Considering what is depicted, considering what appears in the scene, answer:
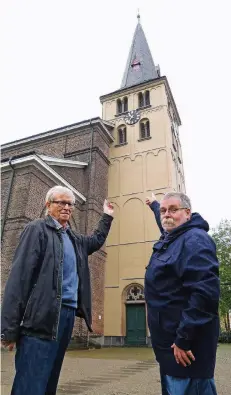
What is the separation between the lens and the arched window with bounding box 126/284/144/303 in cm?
1822

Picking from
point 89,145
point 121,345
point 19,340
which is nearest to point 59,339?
point 19,340

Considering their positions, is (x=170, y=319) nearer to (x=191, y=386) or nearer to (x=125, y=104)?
(x=191, y=386)

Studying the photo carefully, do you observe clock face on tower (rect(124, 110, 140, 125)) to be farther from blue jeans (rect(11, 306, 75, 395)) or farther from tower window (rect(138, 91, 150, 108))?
blue jeans (rect(11, 306, 75, 395))

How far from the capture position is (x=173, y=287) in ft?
7.11

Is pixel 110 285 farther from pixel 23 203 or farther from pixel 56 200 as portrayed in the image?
pixel 56 200

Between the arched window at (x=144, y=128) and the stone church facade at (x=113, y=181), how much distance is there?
3.1 inches

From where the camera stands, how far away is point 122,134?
23344 mm

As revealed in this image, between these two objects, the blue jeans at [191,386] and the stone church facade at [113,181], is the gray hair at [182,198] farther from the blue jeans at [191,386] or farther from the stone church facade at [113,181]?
the stone church facade at [113,181]

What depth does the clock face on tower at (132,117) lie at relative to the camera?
2314 cm

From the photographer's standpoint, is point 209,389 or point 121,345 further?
point 121,345

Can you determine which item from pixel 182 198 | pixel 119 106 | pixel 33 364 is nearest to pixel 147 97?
pixel 119 106

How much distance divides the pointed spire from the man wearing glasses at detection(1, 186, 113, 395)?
25.2m

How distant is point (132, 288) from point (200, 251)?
56.5 feet

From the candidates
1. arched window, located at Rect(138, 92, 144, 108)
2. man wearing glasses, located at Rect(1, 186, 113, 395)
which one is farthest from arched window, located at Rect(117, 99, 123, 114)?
man wearing glasses, located at Rect(1, 186, 113, 395)
